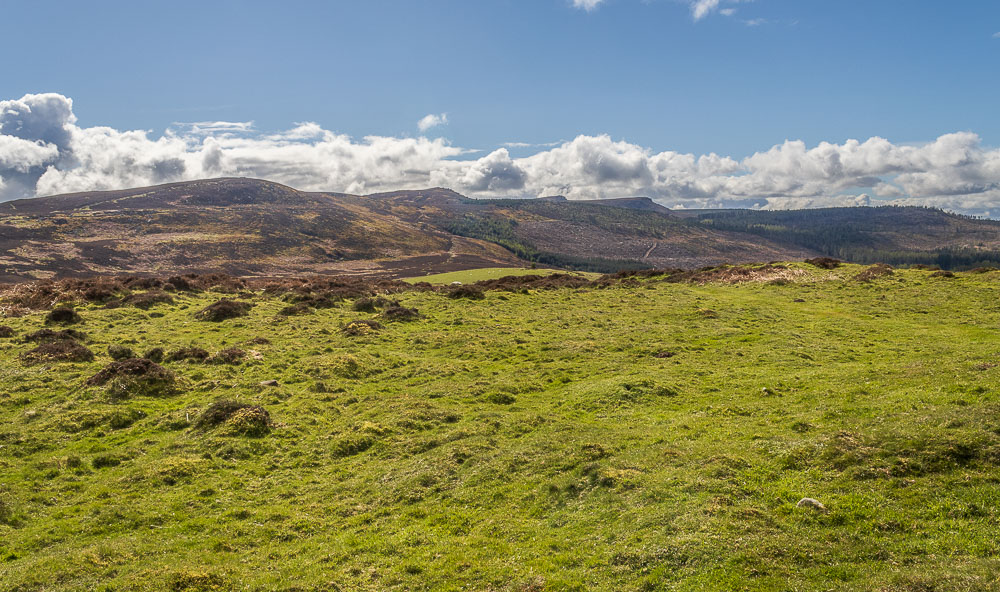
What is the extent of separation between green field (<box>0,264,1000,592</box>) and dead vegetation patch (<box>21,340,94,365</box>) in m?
0.77

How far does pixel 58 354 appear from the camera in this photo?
96.9 feet

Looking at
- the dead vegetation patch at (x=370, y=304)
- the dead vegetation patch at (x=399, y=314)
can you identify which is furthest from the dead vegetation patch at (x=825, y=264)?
the dead vegetation patch at (x=370, y=304)

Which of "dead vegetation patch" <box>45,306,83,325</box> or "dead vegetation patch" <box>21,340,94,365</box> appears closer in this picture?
"dead vegetation patch" <box>21,340,94,365</box>

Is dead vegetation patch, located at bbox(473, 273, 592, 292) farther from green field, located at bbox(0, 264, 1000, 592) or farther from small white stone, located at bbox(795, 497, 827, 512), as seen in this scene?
small white stone, located at bbox(795, 497, 827, 512)

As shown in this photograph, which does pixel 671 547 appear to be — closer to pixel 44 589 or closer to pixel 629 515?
pixel 629 515

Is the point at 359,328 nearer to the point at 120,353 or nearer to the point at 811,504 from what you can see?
the point at 120,353

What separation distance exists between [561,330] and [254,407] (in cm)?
2549

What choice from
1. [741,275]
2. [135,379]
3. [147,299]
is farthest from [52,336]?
[741,275]

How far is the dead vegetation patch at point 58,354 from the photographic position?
28.9 meters

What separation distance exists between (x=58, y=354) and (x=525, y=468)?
30.5m

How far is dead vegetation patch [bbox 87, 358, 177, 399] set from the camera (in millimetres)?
24812

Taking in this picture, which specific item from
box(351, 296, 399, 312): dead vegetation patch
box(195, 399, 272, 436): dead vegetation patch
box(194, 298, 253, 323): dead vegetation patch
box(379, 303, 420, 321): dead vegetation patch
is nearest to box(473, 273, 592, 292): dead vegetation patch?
box(351, 296, 399, 312): dead vegetation patch

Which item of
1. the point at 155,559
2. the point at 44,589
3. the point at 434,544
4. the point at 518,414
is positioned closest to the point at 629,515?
the point at 434,544

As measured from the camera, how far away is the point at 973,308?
4022 centimetres
